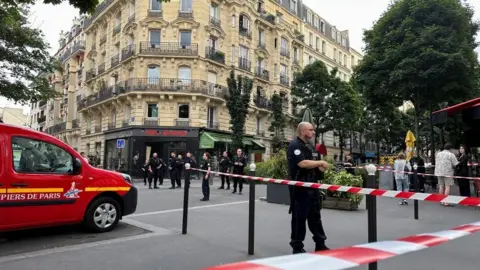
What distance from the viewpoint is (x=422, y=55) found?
57.0ft

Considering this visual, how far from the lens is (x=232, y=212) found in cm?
937

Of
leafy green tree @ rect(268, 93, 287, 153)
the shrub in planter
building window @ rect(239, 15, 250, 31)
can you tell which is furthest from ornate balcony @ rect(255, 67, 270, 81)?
the shrub in planter

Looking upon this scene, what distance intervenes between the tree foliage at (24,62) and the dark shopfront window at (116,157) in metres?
12.6

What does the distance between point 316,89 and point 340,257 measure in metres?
34.4

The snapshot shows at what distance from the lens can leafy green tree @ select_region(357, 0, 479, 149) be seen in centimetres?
1748

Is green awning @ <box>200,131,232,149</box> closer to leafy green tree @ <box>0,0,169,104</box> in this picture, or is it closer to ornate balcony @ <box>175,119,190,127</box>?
ornate balcony @ <box>175,119,190,127</box>

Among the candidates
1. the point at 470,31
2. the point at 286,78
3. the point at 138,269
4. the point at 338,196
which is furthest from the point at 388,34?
the point at 286,78

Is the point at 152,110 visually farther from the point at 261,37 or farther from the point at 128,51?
the point at 261,37

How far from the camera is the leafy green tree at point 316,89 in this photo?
34.9 meters

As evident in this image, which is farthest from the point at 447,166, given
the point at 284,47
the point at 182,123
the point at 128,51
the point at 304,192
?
the point at 284,47

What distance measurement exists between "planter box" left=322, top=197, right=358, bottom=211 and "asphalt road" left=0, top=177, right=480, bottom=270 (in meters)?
0.26

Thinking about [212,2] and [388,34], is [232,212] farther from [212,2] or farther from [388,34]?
[212,2]

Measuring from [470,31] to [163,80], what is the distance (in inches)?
849

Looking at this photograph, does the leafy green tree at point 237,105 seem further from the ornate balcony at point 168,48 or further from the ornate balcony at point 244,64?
the ornate balcony at point 244,64
